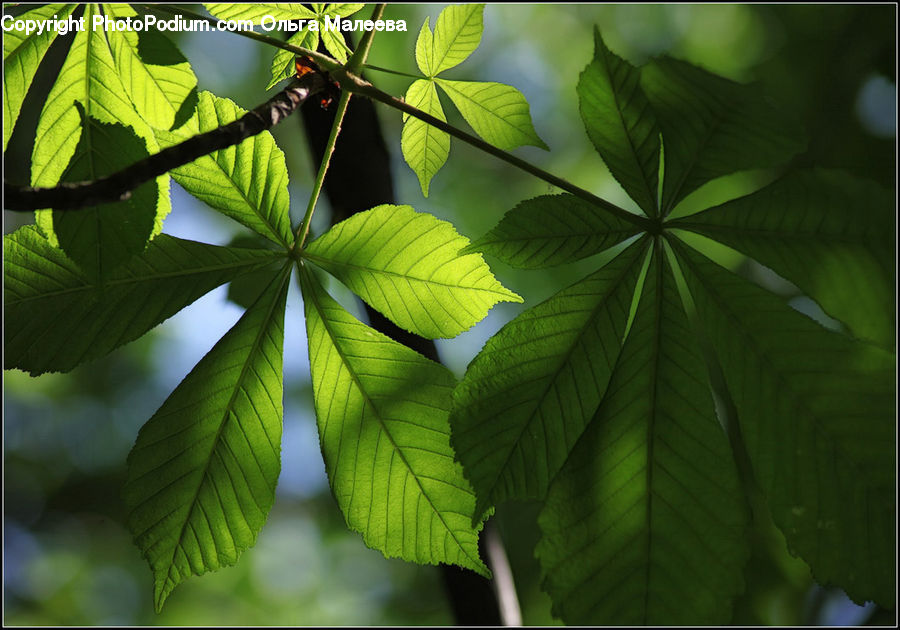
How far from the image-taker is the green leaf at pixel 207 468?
749mm

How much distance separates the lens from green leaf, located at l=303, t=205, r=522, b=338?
31.1 inches

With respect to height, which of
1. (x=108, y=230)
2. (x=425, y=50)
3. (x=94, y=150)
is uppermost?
(x=425, y=50)

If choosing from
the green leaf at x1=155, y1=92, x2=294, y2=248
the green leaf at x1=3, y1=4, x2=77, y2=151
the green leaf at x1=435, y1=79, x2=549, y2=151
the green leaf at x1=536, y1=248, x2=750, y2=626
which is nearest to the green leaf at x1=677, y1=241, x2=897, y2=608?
the green leaf at x1=536, y1=248, x2=750, y2=626

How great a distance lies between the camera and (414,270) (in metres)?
0.81

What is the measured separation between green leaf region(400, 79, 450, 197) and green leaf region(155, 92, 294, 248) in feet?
0.63

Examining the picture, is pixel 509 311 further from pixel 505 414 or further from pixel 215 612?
pixel 505 414

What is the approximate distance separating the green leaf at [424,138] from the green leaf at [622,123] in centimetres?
26

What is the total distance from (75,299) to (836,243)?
908 mm

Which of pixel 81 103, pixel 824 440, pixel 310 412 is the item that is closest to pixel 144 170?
pixel 81 103

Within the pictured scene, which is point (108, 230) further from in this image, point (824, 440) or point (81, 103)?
point (824, 440)

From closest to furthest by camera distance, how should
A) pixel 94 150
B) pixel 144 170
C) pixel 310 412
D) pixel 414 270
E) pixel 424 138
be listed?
1. pixel 144 170
2. pixel 94 150
3. pixel 414 270
4. pixel 424 138
5. pixel 310 412

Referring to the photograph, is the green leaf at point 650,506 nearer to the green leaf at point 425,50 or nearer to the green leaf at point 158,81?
the green leaf at point 425,50

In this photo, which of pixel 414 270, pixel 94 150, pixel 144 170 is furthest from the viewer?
pixel 414 270

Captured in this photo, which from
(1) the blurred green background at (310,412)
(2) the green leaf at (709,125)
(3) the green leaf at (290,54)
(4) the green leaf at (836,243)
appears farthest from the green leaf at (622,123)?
(1) the blurred green background at (310,412)
